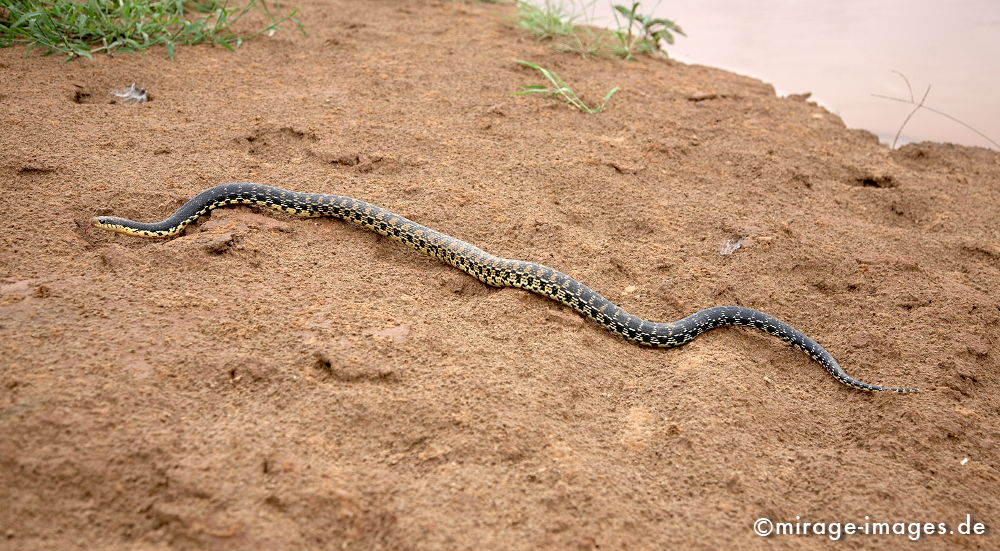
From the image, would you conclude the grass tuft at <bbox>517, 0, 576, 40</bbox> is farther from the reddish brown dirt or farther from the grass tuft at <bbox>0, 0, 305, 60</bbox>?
the grass tuft at <bbox>0, 0, 305, 60</bbox>

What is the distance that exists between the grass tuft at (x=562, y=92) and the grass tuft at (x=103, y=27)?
4475mm

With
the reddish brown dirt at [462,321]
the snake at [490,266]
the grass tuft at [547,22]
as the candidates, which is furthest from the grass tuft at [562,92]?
the snake at [490,266]

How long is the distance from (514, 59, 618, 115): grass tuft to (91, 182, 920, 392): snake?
362 cm

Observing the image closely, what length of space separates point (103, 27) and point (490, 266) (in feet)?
22.8

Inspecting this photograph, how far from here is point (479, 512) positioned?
3.72 m

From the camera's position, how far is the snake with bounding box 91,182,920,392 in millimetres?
5715

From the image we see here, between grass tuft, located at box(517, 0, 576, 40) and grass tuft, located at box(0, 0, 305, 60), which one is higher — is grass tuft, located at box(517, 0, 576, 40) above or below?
above

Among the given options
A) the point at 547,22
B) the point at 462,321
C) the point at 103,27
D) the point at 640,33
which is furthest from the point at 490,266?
the point at 640,33

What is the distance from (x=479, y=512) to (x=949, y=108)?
11.1 metres

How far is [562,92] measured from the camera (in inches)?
364

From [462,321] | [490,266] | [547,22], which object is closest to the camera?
[462,321]

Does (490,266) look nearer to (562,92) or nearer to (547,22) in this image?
(562,92)

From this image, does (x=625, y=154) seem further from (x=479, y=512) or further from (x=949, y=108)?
(x=949, y=108)

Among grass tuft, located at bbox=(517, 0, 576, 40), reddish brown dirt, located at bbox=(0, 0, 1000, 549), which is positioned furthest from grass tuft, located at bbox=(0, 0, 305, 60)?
grass tuft, located at bbox=(517, 0, 576, 40)
